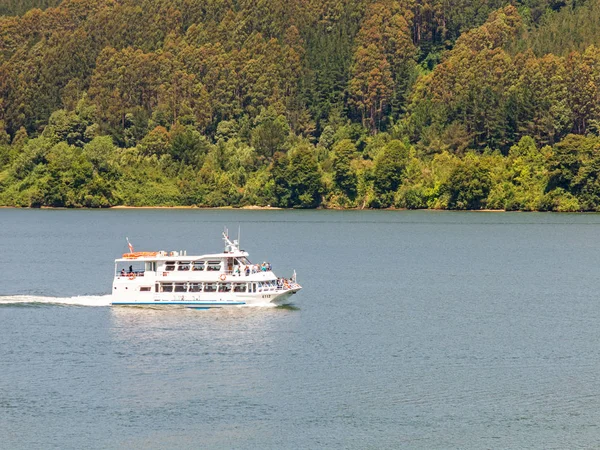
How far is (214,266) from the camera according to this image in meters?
99.6

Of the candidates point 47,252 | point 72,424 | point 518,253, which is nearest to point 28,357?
point 72,424

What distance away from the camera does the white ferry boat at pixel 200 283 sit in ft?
325

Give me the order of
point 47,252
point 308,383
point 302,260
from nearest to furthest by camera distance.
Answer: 1. point 308,383
2. point 302,260
3. point 47,252

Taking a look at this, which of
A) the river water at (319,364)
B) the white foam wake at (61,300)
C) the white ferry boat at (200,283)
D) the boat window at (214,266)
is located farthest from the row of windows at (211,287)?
the white foam wake at (61,300)

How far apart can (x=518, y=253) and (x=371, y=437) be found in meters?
94.6

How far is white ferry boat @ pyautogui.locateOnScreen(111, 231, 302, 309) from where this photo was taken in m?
98.9

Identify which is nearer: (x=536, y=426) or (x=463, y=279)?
(x=536, y=426)

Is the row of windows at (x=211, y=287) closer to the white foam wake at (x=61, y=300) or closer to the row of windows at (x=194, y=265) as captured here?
the row of windows at (x=194, y=265)

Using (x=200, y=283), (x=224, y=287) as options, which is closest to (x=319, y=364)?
(x=224, y=287)

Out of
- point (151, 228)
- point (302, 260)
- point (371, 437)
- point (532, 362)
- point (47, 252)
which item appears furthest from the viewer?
point (151, 228)

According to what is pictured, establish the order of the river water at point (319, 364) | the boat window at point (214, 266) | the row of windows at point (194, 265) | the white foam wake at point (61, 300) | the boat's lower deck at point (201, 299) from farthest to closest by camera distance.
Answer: the white foam wake at point (61, 300), the boat window at point (214, 266), the row of windows at point (194, 265), the boat's lower deck at point (201, 299), the river water at point (319, 364)

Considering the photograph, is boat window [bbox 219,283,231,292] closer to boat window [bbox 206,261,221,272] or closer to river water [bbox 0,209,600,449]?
boat window [bbox 206,261,221,272]

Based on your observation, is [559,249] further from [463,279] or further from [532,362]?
[532,362]

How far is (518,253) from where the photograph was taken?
154m
